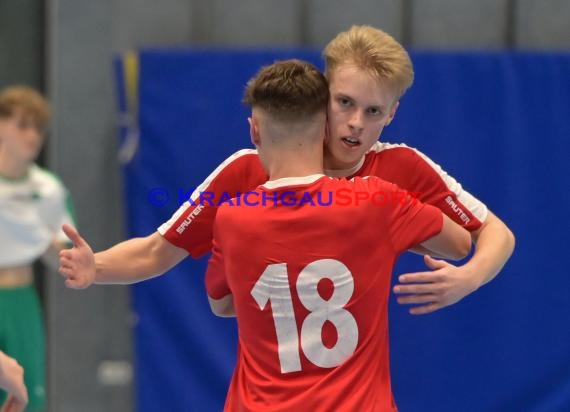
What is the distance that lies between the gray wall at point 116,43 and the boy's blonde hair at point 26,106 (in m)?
0.13

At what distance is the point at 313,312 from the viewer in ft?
7.50

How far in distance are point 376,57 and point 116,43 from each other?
8.60ft

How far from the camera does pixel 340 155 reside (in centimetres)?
248

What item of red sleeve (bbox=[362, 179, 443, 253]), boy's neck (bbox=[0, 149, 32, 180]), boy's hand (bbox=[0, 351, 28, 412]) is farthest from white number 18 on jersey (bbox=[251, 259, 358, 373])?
boy's neck (bbox=[0, 149, 32, 180])

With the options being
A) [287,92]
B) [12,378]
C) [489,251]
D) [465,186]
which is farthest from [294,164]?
[465,186]

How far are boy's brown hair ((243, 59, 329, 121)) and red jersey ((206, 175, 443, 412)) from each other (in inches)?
6.6

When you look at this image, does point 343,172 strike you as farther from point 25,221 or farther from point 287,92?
point 25,221

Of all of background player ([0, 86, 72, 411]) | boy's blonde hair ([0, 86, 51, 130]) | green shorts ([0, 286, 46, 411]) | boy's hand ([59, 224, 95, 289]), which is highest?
boy's hand ([59, 224, 95, 289])

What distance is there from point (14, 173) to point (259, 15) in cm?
145

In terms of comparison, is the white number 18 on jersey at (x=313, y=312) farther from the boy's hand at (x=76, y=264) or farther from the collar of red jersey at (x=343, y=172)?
the boy's hand at (x=76, y=264)

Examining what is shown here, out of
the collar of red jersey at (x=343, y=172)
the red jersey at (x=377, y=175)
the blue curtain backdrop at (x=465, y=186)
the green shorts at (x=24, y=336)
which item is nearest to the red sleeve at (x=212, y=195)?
the red jersey at (x=377, y=175)

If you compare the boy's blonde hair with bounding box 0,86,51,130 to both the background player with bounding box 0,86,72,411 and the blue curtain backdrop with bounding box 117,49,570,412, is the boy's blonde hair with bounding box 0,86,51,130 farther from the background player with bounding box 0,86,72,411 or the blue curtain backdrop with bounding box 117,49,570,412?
the blue curtain backdrop with bounding box 117,49,570,412

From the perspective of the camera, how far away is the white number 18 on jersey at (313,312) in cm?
227

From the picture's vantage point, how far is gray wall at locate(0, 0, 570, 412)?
4.77 m
